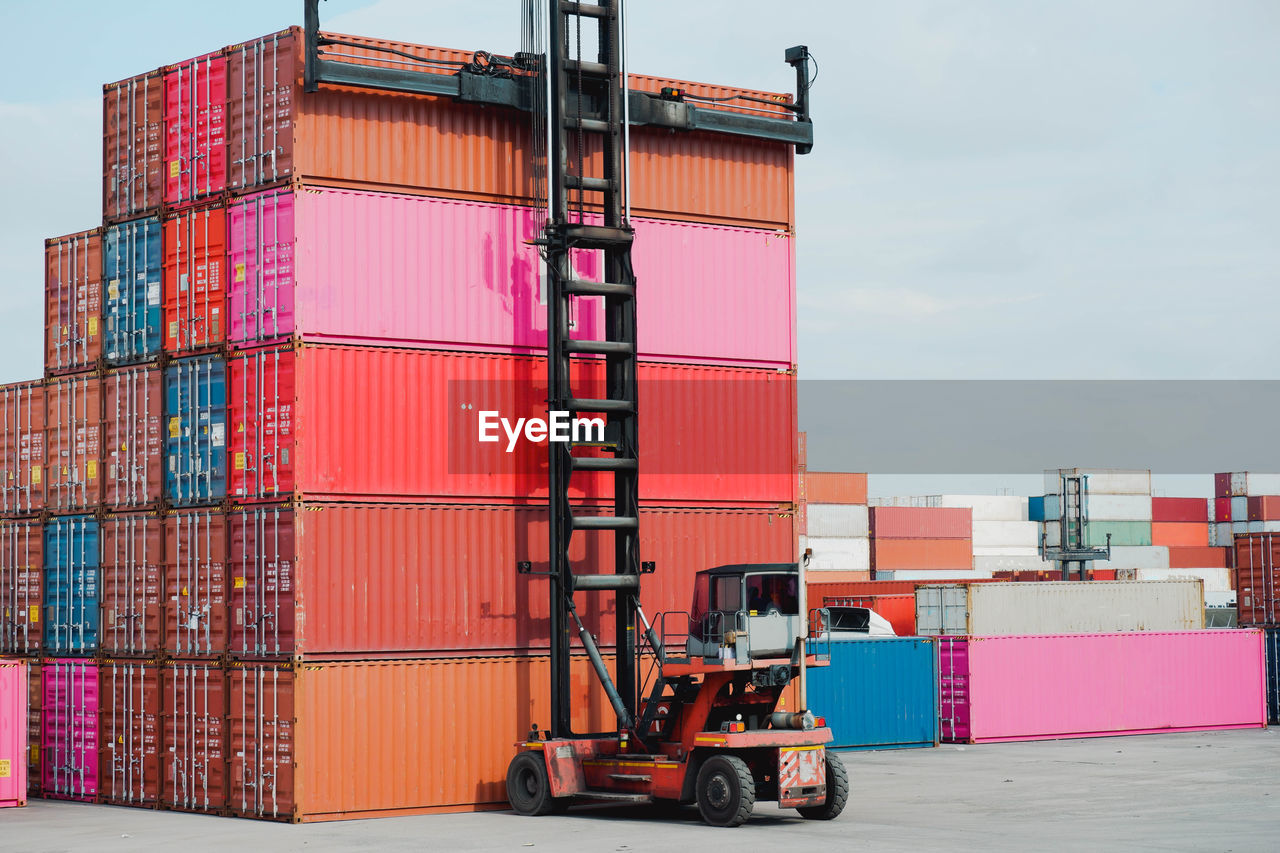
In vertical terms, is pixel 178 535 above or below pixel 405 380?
below

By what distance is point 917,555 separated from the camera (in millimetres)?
90625

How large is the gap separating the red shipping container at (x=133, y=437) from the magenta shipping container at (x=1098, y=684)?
19676 millimetres

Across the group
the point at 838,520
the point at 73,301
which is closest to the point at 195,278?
the point at 73,301

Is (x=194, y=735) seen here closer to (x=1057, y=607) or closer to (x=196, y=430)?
(x=196, y=430)

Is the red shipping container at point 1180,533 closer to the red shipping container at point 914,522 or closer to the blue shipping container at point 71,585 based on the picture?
the red shipping container at point 914,522

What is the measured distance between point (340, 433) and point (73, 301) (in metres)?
7.41

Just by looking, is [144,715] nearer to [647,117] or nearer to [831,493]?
[647,117]

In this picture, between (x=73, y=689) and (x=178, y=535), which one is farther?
(x=73, y=689)

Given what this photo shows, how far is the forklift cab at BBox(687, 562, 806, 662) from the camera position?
21.4 meters

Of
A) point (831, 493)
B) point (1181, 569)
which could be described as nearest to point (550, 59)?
point (831, 493)

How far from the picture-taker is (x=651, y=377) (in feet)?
85.4

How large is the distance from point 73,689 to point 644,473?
34.2ft

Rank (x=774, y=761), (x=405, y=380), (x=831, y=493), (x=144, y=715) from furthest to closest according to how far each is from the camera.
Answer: (x=831, y=493) < (x=144, y=715) < (x=405, y=380) < (x=774, y=761)

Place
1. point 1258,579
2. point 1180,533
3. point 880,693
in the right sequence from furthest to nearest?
point 1180,533, point 1258,579, point 880,693
